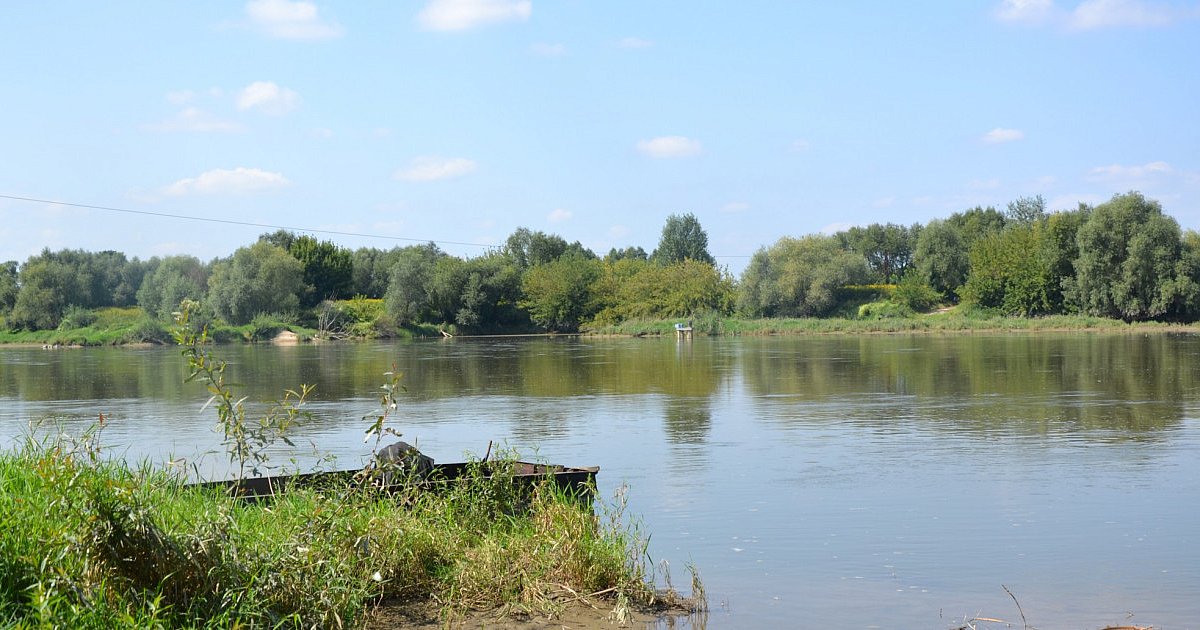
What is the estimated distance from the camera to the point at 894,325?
7912cm

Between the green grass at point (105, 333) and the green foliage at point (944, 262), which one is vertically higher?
the green foliage at point (944, 262)

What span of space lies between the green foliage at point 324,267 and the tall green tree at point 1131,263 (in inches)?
2582

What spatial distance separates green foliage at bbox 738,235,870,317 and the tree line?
14 centimetres

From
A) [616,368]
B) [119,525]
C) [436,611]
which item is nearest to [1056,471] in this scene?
[436,611]

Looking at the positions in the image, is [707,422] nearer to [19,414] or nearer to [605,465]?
[605,465]

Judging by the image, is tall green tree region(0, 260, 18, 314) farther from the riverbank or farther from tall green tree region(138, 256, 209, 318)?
tall green tree region(138, 256, 209, 318)

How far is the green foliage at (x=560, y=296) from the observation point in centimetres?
9494

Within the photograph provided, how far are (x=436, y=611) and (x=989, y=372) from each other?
102 ft

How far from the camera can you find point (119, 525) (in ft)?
20.1

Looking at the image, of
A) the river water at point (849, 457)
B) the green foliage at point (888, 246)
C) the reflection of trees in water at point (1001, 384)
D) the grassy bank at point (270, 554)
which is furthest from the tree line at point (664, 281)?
the grassy bank at point (270, 554)

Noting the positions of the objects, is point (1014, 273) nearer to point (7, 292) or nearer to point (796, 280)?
point (796, 280)

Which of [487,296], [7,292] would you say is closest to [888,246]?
[487,296]

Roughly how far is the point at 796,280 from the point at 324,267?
45.0 meters

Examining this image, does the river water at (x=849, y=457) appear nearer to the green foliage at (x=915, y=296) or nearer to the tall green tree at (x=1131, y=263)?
the tall green tree at (x=1131, y=263)
